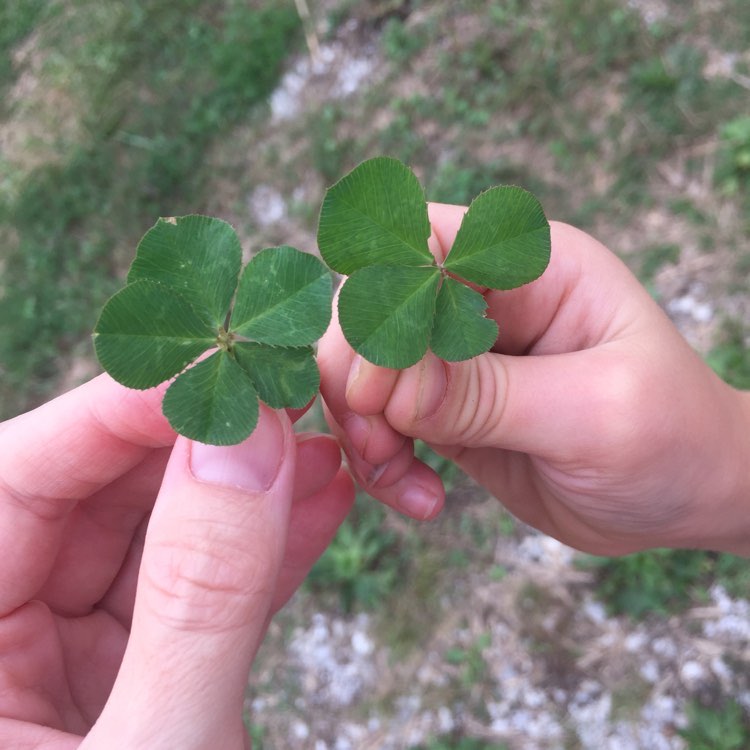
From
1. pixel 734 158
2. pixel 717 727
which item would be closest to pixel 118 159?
pixel 734 158

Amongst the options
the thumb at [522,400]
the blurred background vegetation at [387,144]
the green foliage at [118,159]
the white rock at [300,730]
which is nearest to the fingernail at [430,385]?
the thumb at [522,400]

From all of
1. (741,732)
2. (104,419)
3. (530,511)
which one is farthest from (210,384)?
(741,732)

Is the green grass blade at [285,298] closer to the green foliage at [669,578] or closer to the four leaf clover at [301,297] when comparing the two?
the four leaf clover at [301,297]

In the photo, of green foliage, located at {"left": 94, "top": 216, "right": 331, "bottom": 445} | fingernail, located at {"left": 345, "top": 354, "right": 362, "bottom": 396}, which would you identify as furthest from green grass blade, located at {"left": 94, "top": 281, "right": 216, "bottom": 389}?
fingernail, located at {"left": 345, "top": 354, "right": 362, "bottom": 396}

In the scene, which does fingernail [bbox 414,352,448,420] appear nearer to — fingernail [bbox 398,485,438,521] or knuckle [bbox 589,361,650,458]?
knuckle [bbox 589,361,650,458]

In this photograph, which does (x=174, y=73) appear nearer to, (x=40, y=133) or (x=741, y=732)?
(x=40, y=133)

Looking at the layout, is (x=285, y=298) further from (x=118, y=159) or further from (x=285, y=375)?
(x=118, y=159)
